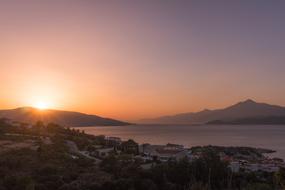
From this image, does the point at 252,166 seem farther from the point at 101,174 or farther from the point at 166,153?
the point at 101,174

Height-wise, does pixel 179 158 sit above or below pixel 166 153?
above

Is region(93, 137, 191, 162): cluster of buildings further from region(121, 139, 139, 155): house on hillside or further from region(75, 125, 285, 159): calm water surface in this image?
region(75, 125, 285, 159): calm water surface

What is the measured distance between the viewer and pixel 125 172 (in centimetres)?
2006

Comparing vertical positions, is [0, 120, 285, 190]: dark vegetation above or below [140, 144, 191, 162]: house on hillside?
above

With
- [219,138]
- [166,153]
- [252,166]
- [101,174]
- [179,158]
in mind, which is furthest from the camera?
[219,138]

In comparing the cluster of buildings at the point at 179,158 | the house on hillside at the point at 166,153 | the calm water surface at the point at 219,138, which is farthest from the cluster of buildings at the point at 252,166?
the calm water surface at the point at 219,138

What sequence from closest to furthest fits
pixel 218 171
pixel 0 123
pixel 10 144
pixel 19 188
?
pixel 19 188 < pixel 218 171 < pixel 10 144 < pixel 0 123

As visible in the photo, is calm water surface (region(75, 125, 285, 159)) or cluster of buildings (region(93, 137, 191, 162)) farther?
calm water surface (region(75, 125, 285, 159))

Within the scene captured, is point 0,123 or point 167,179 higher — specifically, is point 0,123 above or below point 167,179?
above

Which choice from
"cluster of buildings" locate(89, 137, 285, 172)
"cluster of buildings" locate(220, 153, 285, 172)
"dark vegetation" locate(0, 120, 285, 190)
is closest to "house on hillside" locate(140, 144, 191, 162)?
"cluster of buildings" locate(89, 137, 285, 172)

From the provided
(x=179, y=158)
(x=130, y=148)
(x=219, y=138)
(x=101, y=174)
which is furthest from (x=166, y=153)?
(x=219, y=138)

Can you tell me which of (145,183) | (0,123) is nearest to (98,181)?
(145,183)

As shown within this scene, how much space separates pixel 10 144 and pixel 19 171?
1316 centimetres

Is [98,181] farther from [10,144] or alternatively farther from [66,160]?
[10,144]
